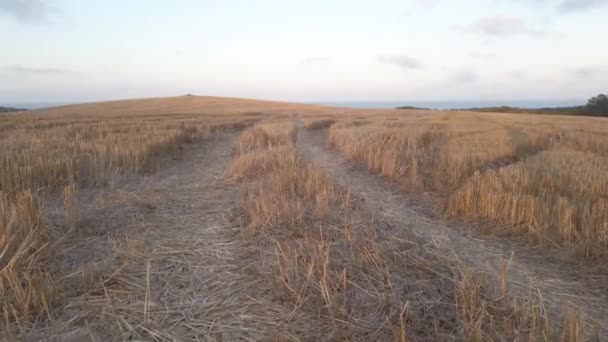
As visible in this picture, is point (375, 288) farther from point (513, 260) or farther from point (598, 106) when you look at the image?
point (598, 106)

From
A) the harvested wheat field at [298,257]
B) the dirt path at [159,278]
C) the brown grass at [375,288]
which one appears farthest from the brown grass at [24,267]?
the brown grass at [375,288]

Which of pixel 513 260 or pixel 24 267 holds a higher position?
pixel 24 267

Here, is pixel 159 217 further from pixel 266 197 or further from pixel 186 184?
pixel 186 184

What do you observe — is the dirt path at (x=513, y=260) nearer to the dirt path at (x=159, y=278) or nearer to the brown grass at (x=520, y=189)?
the brown grass at (x=520, y=189)

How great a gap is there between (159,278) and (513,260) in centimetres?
328

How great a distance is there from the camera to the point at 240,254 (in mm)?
2988

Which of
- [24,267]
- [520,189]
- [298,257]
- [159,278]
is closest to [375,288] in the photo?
[298,257]

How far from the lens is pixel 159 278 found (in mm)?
2549

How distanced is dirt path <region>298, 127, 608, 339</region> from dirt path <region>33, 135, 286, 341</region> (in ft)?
6.25

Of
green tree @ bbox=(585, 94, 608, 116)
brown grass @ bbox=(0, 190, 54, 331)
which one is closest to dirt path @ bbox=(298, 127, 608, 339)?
brown grass @ bbox=(0, 190, 54, 331)

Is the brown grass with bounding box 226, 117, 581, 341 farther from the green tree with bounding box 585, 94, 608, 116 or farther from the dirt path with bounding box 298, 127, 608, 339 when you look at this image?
the green tree with bounding box 585, 94, 608, 116

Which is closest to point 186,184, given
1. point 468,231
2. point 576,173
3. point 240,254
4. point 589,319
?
point 240,254

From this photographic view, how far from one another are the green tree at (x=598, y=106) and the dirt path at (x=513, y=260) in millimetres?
56355

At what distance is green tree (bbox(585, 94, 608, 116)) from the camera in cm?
4472
